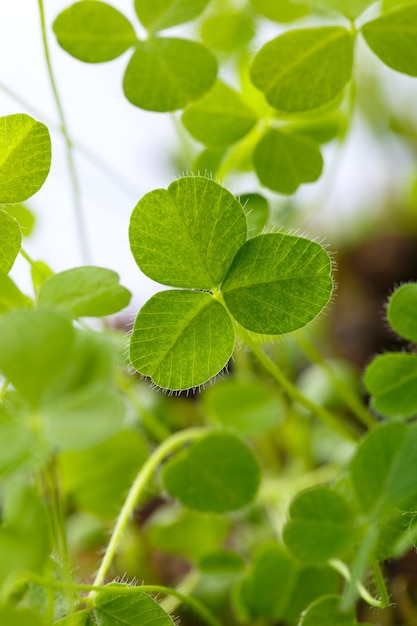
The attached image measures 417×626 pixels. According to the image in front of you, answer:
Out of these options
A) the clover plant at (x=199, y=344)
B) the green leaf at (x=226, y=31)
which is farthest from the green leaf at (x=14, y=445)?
the green leaf at (x=226, y=31)

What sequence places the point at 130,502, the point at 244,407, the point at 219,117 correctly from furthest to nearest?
the point at 244,407 → the point at 219,117 → the point at 130,502

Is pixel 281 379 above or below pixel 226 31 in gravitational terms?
below

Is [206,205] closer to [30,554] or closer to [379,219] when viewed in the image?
[30,554]

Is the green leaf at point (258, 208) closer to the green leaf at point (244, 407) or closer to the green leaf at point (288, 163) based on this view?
the green leaf at point (288, 163)

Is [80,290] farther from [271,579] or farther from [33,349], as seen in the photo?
[271,579]

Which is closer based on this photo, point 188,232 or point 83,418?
point 83,418

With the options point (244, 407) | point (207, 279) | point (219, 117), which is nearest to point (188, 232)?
point (207, 279)
